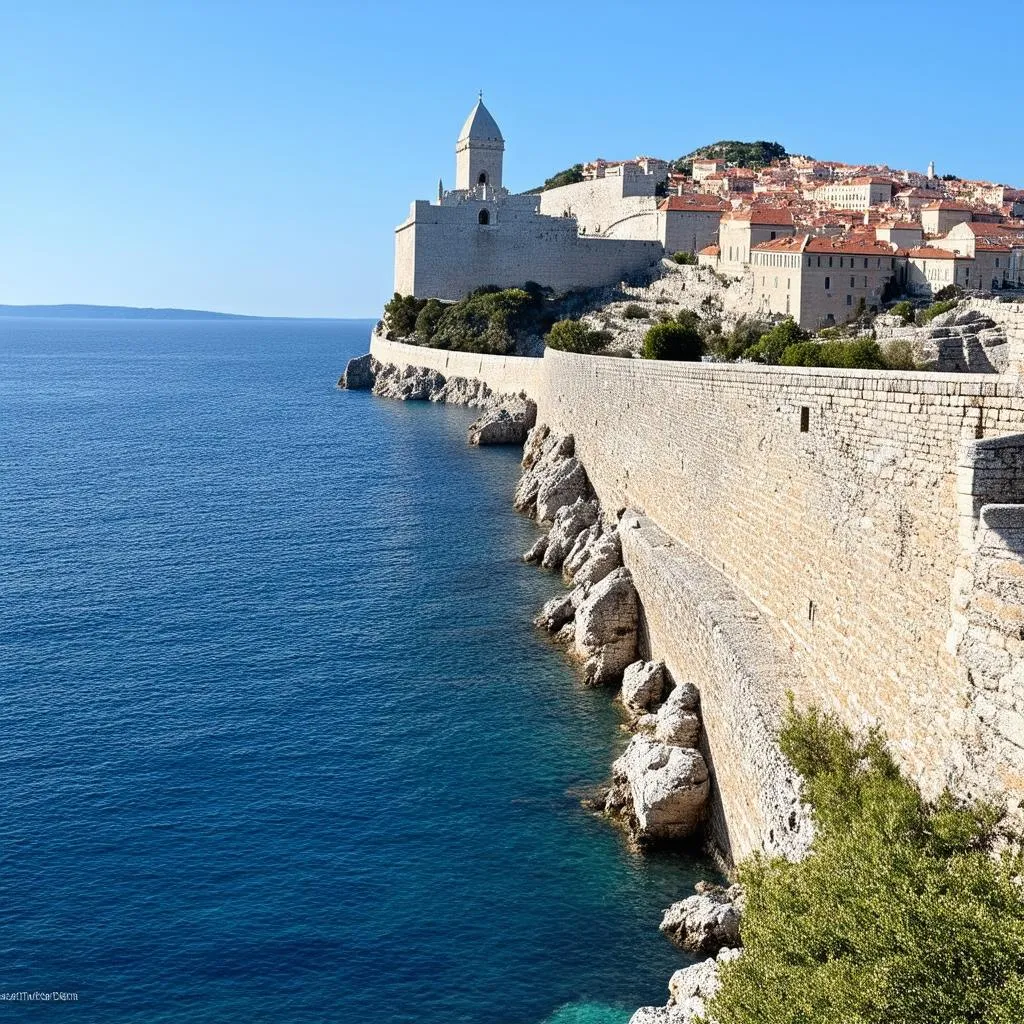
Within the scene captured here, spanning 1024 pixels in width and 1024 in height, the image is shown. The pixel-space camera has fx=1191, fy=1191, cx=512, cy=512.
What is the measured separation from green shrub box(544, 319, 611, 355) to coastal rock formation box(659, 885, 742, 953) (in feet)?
A: 120

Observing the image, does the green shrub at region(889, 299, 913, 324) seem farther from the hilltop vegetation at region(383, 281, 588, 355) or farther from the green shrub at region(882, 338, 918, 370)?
the green shrub at region(882, 338, 918, 370)

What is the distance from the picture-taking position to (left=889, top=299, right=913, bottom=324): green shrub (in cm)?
4106

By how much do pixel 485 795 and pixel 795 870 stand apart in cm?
635

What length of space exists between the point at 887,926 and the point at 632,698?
30.4ft

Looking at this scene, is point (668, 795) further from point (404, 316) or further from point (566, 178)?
point (566, 178)

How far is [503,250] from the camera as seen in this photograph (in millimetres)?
69750

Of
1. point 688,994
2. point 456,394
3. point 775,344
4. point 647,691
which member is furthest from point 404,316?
point 688,994

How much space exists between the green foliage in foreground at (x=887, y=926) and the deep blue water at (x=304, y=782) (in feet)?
9.35

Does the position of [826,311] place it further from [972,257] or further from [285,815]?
[285,815]

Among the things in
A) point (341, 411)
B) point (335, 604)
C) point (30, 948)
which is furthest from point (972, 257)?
point (30, 948)

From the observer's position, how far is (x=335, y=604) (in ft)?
67.9

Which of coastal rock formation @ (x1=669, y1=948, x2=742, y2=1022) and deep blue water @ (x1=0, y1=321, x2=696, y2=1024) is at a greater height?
coastal rock formation @ (x1=669, y1=948, x2=742, y2=1022)

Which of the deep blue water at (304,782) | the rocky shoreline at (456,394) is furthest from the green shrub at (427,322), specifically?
the deep blue water at (304,782)

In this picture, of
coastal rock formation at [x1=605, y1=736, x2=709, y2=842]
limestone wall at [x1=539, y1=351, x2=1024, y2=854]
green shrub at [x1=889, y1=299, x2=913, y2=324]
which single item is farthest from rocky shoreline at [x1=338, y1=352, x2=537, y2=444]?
coastal rock formation at [x1=605, y1=736, x2=709, y2=842]
